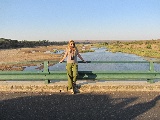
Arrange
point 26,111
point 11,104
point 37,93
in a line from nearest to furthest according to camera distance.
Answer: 1. point 26,111
2. point 11,104
3. point 37,93

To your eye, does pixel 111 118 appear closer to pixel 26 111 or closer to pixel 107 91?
pixel 26 111

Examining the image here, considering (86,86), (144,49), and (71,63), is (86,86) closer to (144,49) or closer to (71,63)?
(71,63)

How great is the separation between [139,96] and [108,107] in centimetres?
170

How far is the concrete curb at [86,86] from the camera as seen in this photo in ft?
32.3

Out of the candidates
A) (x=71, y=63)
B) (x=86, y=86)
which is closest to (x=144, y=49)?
(x=86, y=86)

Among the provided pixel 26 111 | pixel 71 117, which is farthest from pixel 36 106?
pixel 71 117

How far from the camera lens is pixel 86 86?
9.84 meters

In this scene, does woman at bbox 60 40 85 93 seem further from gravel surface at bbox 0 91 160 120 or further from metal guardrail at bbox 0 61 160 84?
metal guardrail at bbox 0 61 160 84

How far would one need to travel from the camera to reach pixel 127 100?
28.2 ft

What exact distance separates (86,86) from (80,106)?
1.92m

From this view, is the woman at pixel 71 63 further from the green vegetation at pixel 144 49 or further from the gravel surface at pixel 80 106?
the green vegetation at pixel 144 49

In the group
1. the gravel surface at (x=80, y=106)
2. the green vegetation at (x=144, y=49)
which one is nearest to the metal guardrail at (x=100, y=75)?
the gravel surface at (x=80, y=106)

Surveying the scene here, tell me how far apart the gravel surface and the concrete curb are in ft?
1.17

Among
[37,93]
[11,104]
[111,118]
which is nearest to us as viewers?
[111,118]
